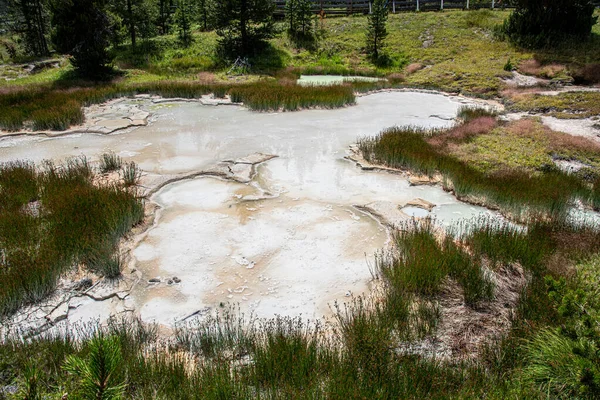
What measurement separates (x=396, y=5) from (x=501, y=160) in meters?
29.8

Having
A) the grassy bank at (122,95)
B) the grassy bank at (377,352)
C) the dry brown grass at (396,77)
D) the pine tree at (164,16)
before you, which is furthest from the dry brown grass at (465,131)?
the pine tree at (164,16)

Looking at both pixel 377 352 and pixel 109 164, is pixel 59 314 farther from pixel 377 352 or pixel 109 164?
pixel 109 164

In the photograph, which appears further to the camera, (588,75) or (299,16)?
(299,16)

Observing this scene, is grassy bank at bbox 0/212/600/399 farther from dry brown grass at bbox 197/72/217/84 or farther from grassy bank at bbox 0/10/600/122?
dry brown grass at bbox 197/72/217/84

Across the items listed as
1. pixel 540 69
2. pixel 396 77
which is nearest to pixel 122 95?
pixel 396 77

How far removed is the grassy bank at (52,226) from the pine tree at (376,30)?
2232cm

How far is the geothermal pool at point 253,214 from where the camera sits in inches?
211

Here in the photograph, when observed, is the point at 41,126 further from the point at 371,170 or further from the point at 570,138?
the point at 570,138

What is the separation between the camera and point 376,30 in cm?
2588

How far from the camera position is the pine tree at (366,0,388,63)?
25.7 meters

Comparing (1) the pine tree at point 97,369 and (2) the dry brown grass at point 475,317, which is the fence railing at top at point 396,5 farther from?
(1) the pine tree at point 97,369

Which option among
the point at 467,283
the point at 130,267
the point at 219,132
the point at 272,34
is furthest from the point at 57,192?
the point at 272,34

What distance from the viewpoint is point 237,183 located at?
8789 millimetres

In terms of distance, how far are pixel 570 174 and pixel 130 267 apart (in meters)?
9.71
